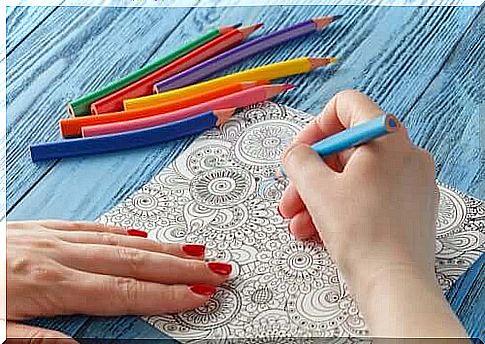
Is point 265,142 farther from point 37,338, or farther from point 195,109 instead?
point 37,338

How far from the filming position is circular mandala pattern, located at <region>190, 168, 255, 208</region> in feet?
2.66

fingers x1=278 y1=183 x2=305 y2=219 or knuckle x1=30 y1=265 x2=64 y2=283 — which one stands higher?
fingers x1=278 y1=183 x2=305 y2=219

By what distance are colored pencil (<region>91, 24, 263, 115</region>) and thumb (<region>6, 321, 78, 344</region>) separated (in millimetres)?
240

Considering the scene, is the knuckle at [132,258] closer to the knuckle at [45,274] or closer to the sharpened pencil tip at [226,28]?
the knuckle at [45,274]

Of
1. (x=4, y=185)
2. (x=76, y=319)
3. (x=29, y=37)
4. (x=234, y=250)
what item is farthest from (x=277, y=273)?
(x=29, y=37)

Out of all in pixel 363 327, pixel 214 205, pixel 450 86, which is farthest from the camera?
pixel 450 86

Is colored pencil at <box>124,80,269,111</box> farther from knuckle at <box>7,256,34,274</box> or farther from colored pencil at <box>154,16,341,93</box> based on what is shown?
knuckle at <box>7,256,34,274</box>

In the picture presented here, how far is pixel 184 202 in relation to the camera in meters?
0.81

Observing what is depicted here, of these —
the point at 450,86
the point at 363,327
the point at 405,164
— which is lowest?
the point at 363,327

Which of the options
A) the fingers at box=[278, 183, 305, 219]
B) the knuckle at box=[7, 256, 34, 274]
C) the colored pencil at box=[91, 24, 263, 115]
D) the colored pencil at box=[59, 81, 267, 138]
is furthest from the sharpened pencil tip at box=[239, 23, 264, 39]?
the knuckle at box=[7, 256, 34, 274]

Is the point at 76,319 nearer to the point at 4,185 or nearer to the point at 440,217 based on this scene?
the point at 4,185

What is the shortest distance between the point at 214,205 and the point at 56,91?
0.68 ft

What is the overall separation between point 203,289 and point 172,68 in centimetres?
26

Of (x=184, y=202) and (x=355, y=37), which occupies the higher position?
(x=355, y=37)
